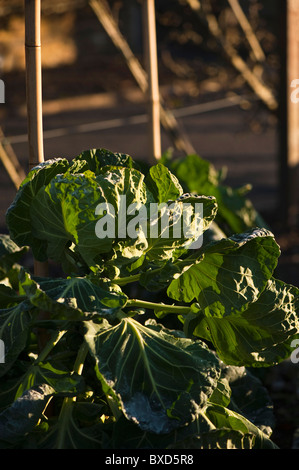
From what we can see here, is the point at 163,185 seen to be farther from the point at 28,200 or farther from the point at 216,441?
the point at 216,441

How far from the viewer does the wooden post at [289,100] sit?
5702 mm

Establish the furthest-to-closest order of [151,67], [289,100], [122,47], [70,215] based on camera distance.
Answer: [289,100]
[122,47]
[151,67]
[70,215]

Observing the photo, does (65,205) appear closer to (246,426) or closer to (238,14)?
(246,426)

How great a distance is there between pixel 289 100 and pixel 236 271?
13.3 feet

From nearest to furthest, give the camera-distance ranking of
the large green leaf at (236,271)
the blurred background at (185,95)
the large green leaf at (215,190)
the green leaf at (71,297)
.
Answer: the green leaf at (71,297) → the large green leaf at (236,271) → the large green leaf at (215,190) → the blurred background at (185,95)

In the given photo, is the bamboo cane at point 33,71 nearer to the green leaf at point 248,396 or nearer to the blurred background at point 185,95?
the green leaf at point 248,396

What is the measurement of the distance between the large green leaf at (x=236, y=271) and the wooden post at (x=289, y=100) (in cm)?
402

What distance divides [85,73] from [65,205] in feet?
49.2

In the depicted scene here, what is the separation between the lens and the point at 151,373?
1.84 meters

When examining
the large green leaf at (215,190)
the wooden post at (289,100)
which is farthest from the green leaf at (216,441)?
the wooden post at (289,100)

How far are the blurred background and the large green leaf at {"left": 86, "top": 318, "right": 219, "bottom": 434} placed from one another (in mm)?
1431

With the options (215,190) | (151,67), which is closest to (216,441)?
(151,67)

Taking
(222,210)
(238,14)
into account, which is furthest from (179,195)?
(238,14)
